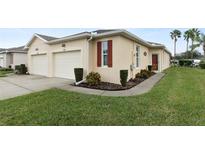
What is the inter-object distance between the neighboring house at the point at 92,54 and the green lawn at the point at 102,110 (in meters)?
4.28

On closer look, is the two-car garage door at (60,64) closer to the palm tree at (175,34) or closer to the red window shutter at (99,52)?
the red window shutter at (99,52)

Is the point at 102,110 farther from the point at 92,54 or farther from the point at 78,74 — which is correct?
the point at 92,54

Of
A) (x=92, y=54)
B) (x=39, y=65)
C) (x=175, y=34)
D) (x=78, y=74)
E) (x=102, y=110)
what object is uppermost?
(x=175, y=34)

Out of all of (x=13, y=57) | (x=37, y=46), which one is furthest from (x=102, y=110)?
(x=13, y=57)

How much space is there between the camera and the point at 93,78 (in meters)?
11.0

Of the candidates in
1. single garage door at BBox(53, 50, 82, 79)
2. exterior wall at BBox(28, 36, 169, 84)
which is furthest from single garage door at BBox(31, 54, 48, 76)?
exterior wall at BBox(28, 36, 169, 84)

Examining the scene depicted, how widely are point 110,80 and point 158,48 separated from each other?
12.8 meters

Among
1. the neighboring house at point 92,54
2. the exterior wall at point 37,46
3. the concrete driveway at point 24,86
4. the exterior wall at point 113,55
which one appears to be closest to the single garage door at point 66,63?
the neighboring house at point 92,54

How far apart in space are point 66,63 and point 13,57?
51.4 feet

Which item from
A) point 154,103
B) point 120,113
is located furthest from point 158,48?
point 120,113

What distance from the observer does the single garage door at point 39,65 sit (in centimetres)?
1612

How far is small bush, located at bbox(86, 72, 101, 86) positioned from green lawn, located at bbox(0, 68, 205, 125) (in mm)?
3218

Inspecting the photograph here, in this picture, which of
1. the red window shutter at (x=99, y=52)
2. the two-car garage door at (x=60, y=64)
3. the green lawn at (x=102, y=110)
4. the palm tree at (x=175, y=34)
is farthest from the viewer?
the palm tree at (x=175, y=34)

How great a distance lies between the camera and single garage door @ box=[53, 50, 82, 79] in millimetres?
12891
